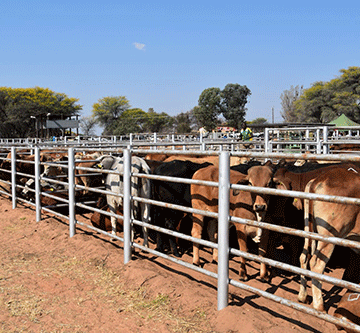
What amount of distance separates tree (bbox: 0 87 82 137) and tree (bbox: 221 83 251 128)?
2943cm

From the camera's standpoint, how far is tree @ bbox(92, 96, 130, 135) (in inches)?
3563

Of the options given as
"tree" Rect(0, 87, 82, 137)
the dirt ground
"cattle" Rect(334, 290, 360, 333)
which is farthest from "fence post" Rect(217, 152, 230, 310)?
"tree" Rect(0, 87, 82, 137)

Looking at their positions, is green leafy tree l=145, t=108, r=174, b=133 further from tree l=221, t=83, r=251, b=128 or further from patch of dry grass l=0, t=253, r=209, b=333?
patch of dry grass l=0, t=253, r=209, b=333

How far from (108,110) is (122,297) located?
90.5 meters

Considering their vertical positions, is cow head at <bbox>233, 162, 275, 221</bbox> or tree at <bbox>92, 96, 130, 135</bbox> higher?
tree at <bbox>92, 96, 130, 135</bbox>

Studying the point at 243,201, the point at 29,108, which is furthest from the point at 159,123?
the point at 243,201

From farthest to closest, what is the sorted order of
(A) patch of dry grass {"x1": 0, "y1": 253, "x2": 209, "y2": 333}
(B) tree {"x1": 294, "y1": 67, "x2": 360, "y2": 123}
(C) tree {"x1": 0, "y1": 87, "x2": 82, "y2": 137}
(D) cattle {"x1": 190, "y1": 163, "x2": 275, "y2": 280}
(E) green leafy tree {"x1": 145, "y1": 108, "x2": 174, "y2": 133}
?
(E) green leafy tree {"x1": 145, "y1": 108, "x2": 174, "y2": 133}, (C) tree {"x1": 0, "y1": 87, "x2": 82, "y2": 137}, (B) tree {"x1": 294, "y1": 67, "x2": 360, "y2": 123}, (D) cattle {"x1": 190, "y1": 163, "x2": 275, "y2": 280}, (A) patch of dry grass {"x1": 0, "y1": 253, "x2": 209, "y2": 333}

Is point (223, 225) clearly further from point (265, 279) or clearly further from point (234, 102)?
point (234, 102)

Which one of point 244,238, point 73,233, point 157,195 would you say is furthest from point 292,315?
point 73,233

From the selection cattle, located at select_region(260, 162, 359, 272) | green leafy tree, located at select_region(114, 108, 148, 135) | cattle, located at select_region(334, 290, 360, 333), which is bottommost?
cattle, located at select_region(334, 290, 360, 333)

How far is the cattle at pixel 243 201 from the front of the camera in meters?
3.88

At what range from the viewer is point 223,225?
3408 millimetres

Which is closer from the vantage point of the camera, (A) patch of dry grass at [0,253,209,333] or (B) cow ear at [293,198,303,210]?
(A) patch of dry grass at [0,253,209,333]

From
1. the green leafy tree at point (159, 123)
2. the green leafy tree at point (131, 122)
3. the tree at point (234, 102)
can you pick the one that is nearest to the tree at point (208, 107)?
the tree at point (234, 102)
